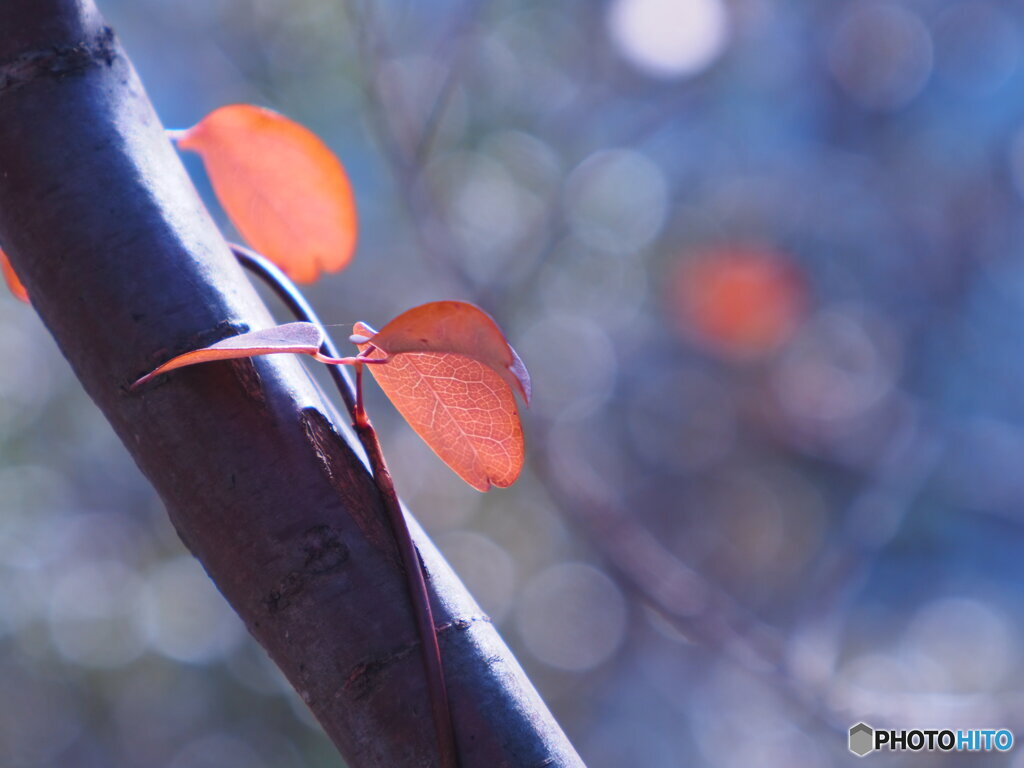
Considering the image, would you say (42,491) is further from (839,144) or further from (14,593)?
(839,144)

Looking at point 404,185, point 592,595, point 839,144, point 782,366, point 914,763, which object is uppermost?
point 404,185

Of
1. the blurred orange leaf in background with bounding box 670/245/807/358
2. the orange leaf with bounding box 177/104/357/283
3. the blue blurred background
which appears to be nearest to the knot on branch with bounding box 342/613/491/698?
the orange leaf with bounding box 177/104/357/283

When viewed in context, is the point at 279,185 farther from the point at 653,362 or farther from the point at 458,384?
the point at 653,362

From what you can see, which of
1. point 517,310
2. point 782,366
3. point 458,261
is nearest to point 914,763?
point 782,366

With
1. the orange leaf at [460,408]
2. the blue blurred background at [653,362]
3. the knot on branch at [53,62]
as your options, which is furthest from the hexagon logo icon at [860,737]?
the knot on branch at [53,62]

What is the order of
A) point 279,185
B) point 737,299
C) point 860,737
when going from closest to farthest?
point 279,185 → point 860,737 → point 737,299

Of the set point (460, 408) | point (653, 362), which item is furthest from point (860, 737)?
point (653, 362)
